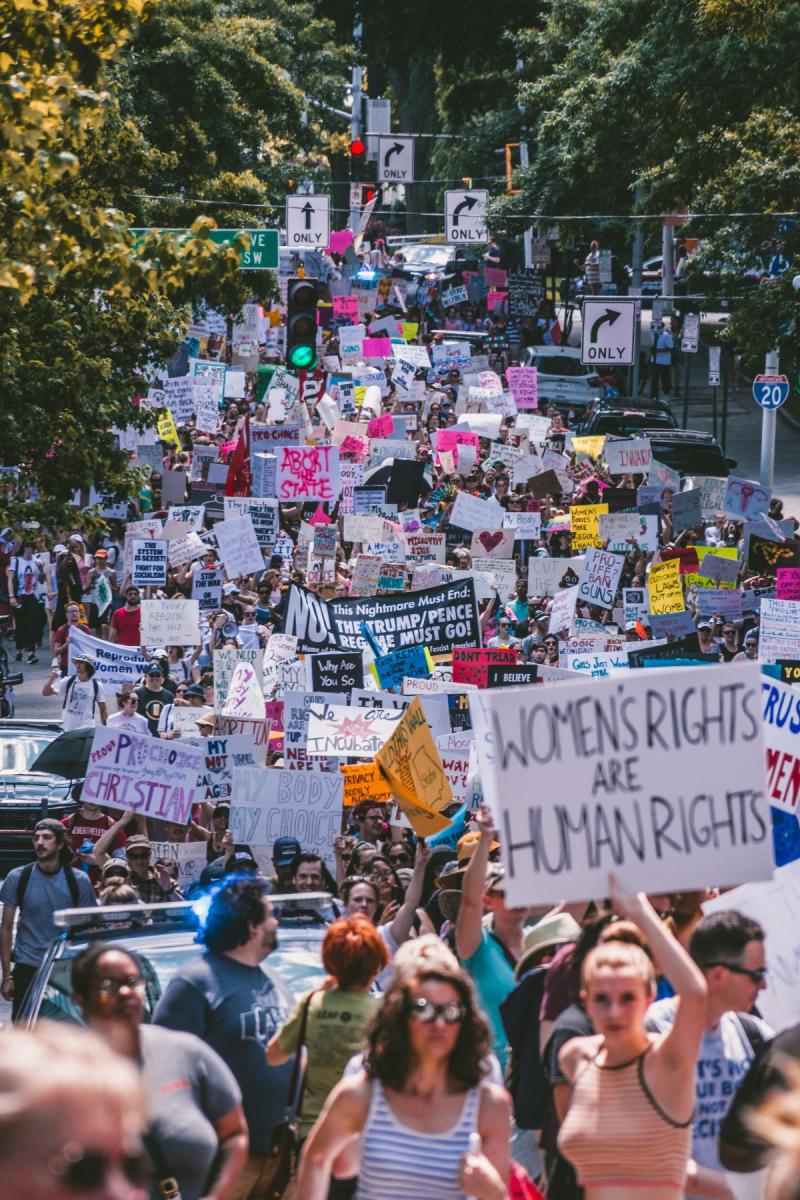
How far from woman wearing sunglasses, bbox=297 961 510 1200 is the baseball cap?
5.15 m

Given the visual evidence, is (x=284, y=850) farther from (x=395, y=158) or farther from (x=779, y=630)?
(x=395, y=158)

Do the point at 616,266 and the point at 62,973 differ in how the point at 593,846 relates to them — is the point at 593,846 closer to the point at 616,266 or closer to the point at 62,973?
the point at 62,973

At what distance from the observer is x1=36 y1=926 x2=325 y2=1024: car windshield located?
6285mm

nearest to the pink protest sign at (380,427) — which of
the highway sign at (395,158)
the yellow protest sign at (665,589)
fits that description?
the yellow protest sign at (665,589)

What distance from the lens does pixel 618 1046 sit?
4.62m

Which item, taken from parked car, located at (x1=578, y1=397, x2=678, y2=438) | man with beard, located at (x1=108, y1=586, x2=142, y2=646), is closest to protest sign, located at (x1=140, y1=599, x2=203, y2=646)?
man with beard, located at (x1=108, y1=586, x2=142, y2=646)

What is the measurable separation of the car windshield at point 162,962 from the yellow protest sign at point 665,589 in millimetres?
11584

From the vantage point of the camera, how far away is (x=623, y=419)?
31406mm

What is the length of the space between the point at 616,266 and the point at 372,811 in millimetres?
38157

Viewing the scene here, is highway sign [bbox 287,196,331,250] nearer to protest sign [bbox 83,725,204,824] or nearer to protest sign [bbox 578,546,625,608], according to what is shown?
protest sign [bbox 578,546,625,608]

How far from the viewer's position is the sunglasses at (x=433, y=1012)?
449 centimetres

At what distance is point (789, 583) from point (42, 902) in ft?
30.4

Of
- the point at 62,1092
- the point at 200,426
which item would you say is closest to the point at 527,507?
the point at 200,426

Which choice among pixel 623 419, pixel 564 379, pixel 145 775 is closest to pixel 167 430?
pixel 623 419
